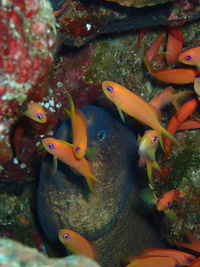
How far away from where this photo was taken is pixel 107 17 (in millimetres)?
3688

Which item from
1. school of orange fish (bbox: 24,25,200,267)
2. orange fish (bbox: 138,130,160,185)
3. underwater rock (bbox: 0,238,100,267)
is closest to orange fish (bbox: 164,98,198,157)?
school of orange fish (bbox: 24,25,200,267)

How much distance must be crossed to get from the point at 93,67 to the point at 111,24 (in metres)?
0.83

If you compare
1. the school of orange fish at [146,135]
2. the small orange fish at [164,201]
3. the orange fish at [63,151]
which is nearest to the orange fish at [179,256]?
the school of orange fish at [146,135]

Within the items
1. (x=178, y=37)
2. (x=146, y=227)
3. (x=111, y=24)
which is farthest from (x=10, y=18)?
(x=146, y=227)

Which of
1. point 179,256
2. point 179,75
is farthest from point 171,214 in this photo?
point 179,75

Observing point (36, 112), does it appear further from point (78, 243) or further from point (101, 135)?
point (78, 243)

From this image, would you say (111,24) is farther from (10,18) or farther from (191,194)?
(191,194)

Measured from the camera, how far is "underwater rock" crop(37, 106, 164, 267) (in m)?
4.02

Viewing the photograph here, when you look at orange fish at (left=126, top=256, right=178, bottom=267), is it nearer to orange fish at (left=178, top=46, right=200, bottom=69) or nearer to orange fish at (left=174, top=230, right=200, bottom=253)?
orange fish at (left=174, top=230, right=200, bottom=253)

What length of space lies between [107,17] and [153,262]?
9.67ft

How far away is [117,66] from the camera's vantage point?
483 cm

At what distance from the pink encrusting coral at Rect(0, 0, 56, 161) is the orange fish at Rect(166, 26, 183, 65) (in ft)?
9.22

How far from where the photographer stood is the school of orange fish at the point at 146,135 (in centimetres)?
322

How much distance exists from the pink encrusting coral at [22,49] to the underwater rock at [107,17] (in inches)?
54.2
